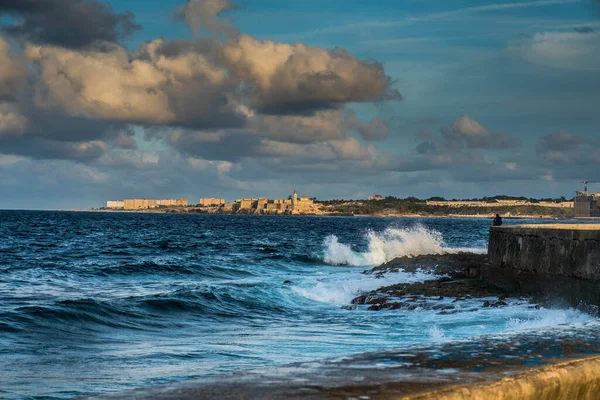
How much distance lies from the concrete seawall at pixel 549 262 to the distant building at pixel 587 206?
14815 centimetres

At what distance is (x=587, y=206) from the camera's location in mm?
153625

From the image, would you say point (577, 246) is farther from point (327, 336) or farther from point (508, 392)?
point (508, 392)

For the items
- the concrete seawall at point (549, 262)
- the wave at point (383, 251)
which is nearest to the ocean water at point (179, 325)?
the concrete seawall at point (549, 262)

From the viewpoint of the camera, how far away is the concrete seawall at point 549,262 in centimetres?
1132

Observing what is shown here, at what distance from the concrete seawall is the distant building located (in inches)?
5833

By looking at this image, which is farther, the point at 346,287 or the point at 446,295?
the point at 346,287

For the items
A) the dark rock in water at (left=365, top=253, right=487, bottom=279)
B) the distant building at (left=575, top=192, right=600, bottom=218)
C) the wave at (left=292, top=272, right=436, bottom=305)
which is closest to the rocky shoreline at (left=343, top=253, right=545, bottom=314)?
the dark rock in water at (left=365, top=253, right=487, bottom=279)

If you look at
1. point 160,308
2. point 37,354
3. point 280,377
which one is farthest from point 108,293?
point 280,377

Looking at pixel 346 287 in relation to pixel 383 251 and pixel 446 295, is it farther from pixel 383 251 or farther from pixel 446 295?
pixel 383 251

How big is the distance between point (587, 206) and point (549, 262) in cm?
15332

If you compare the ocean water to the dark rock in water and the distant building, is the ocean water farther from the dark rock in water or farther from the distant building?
the distant building

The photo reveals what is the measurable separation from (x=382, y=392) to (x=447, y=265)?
57.0 ft

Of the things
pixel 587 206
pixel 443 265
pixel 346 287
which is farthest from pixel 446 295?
pixel 587 206

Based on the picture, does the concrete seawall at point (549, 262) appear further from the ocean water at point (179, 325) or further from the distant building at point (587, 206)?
the distant building at point (587, 206)
